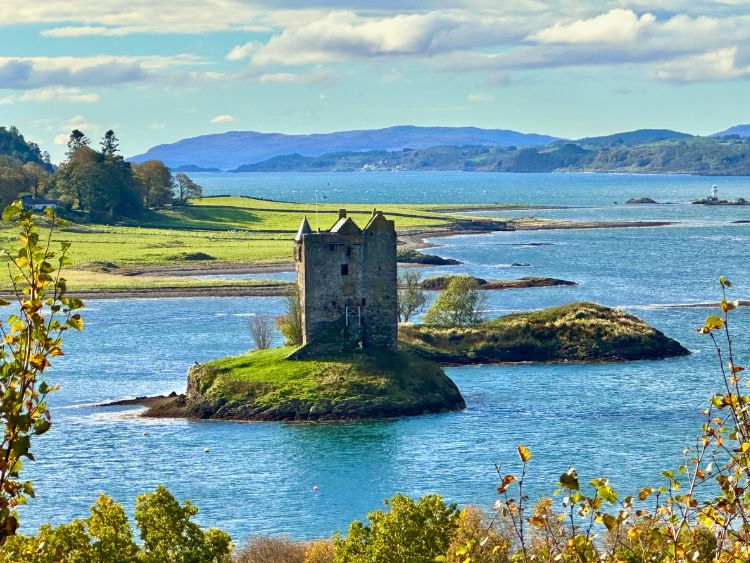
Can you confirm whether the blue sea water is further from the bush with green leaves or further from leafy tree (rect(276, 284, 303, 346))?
the bush with green leaves

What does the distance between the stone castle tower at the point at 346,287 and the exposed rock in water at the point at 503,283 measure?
193 feet

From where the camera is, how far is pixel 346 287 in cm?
8388

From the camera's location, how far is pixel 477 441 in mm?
73750

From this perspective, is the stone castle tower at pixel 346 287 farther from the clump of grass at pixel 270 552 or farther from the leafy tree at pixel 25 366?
the leafy tree at pixel 25 366

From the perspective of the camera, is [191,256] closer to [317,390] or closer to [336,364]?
[336,364]

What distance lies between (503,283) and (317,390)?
6920cm

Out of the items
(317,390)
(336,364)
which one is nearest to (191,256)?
(336,364)

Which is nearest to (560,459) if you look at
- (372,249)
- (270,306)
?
(372,249)

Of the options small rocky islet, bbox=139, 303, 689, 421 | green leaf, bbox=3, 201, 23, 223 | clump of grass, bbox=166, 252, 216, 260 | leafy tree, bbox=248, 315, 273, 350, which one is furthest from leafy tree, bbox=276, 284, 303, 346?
clump of grass, bbox=166, 252, 216, 260

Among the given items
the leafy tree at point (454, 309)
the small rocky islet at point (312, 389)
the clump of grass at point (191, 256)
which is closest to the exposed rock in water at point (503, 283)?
the leafy tree at point (454, 309)

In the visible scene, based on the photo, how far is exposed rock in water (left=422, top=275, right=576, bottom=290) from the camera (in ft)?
477

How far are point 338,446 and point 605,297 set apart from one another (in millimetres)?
68750

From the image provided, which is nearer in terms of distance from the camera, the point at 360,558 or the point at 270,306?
the point at 360,558

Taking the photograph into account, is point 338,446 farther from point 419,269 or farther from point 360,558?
point 419,269
